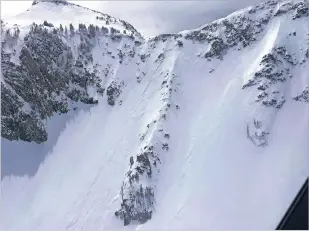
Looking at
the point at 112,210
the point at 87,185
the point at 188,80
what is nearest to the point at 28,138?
the point at 87,185

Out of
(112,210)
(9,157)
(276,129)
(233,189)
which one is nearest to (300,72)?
(276,129)

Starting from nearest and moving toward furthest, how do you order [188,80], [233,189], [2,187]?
1. [233,189]
2. [2,187]
3. [188,80]

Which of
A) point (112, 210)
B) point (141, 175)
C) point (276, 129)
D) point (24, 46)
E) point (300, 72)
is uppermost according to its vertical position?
point (300, 72)

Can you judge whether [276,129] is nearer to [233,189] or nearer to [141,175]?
[233,189]

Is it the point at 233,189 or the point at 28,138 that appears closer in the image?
the point at 233,189

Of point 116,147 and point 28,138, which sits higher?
point 116,147

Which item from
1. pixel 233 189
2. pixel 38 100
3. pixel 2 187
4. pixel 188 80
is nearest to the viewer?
pixel 233 189

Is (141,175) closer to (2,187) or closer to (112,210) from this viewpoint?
(112,210)
